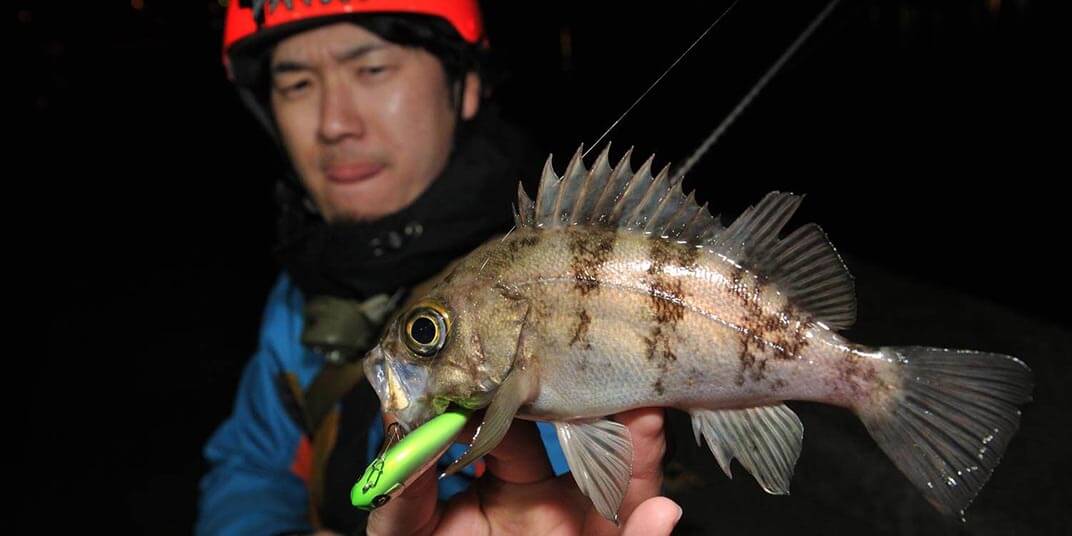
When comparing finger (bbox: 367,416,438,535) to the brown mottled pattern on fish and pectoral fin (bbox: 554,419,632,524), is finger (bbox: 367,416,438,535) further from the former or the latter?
the brown mottled pattern on fish

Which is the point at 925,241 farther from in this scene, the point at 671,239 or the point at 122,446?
the point at 122,446

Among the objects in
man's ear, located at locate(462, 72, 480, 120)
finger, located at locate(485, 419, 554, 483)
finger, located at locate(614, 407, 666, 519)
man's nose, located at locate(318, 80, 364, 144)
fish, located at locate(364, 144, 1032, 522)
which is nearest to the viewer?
fish, located at locate(364, 144, 1032, 522)

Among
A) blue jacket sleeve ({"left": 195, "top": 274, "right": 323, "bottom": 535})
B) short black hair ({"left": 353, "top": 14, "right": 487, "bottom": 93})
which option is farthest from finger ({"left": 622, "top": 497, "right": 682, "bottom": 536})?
short black hair ({"left": 353, "top": 14, "right": 487, "bottom": 93})

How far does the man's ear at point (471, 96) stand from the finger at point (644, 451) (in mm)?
2064

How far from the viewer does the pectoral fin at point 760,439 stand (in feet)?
3.86

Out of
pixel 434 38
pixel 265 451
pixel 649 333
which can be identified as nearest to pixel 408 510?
pixel 649 333

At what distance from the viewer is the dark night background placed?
163 centimetres

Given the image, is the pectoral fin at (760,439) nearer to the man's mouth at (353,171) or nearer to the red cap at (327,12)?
the man's mouth at (353,171)

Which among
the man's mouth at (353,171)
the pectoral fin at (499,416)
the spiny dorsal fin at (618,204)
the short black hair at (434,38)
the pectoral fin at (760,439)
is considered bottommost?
the man's mouth at (353,171)

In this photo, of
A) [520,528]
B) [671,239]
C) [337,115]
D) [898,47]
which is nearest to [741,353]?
[671,239]

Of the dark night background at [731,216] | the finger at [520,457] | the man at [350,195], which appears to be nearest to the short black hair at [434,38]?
the man at [350,195]

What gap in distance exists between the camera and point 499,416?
3.48 feet

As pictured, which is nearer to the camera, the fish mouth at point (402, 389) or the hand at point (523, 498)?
the fish mouth at point (402, 389)

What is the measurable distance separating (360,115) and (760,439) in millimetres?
1905
